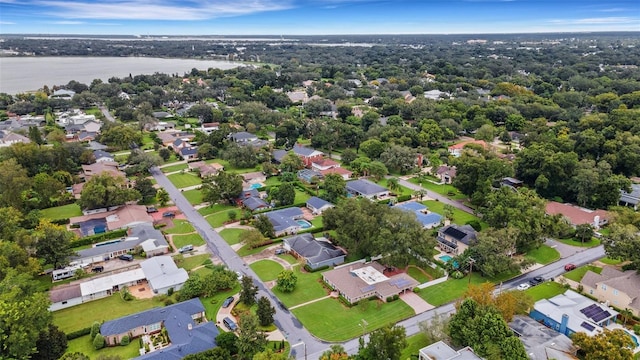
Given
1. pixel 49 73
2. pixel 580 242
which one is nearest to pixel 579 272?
pixel 580 242

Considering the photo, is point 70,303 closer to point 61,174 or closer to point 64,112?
point 61,174

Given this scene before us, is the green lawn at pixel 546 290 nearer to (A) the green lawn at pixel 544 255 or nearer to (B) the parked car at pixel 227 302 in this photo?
(A) the green lawn at pixel 544 255

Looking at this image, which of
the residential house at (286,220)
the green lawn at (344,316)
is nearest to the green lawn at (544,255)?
the green lawn at (344,316)

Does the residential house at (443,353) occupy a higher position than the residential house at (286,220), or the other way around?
the residential house at (443,353)

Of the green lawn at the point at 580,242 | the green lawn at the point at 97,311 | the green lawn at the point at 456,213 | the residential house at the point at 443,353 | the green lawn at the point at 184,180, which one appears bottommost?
the green lawn at the point at 97,311

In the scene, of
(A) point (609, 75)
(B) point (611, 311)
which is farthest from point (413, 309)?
(A) point (609, 75)

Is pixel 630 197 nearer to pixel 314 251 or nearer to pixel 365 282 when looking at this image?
pixel 365 282
